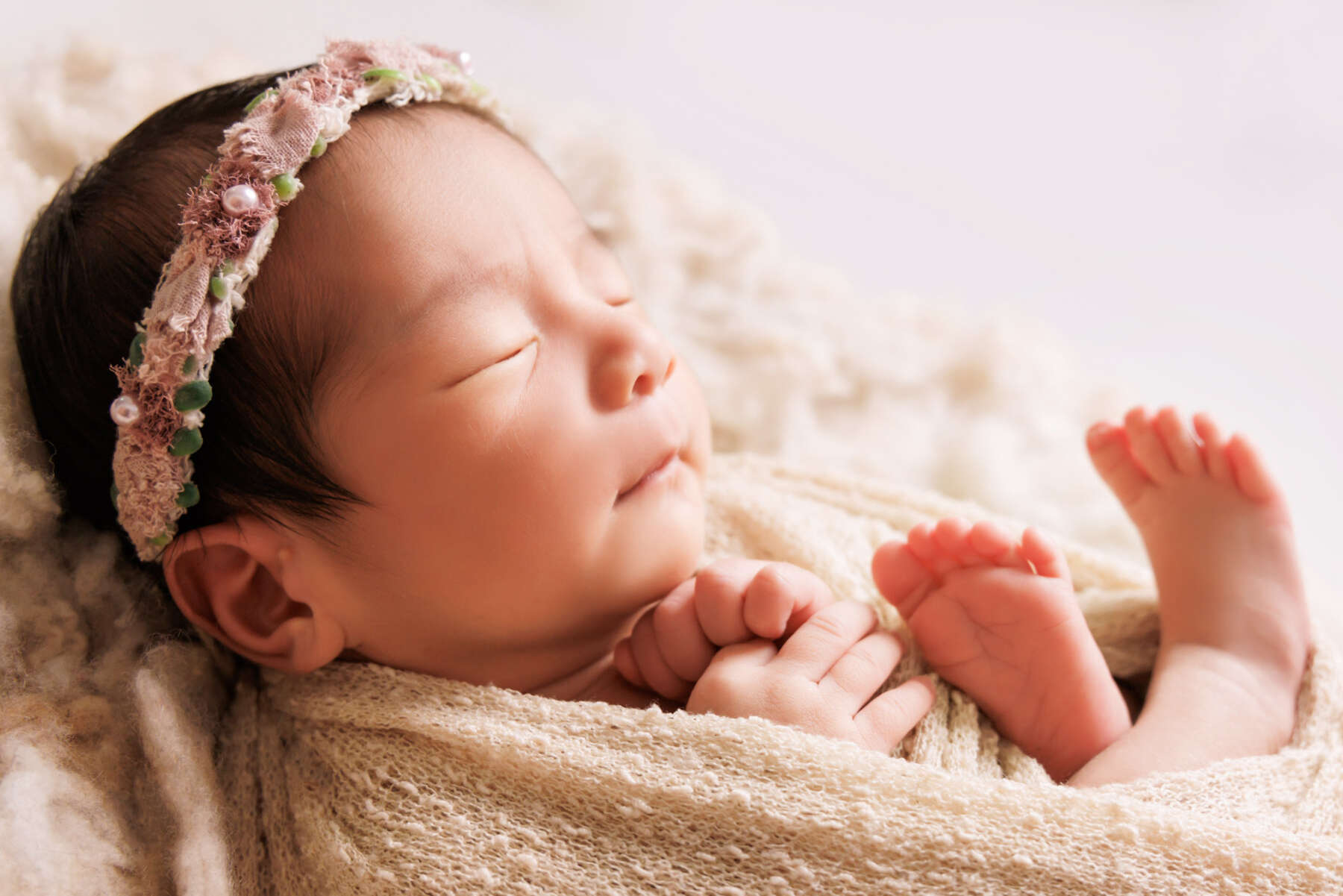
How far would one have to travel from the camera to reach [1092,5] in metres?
2.33

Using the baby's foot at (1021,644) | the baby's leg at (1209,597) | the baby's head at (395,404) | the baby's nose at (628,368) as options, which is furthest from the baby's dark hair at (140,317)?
the baby's leg at (1209,597)

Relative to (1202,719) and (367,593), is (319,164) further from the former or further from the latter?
(1202,719)

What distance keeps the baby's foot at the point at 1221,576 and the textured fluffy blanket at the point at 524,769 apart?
41mm

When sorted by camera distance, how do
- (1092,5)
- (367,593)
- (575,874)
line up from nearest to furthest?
1. (575,874)
2. (367,593)
3. (1092,5)

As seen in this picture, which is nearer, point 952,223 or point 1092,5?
point 952,223

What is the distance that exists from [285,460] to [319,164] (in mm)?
282

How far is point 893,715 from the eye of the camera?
103cm

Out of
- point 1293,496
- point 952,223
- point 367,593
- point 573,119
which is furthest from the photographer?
point 952,223

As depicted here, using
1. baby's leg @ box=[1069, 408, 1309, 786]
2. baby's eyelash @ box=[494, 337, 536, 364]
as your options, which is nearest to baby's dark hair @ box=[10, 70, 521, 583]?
baby's eyelash @ box=[494, 337, 536, 364]

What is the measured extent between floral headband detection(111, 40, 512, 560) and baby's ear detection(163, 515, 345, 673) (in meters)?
0.03

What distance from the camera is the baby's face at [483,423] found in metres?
0.97

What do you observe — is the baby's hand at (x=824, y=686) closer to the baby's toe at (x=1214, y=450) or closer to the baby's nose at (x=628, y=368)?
the baby's nose at (x=628, y=368)

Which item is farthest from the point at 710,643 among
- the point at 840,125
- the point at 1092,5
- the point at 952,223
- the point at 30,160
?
the point at 1092,5

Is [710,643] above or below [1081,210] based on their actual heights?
below
